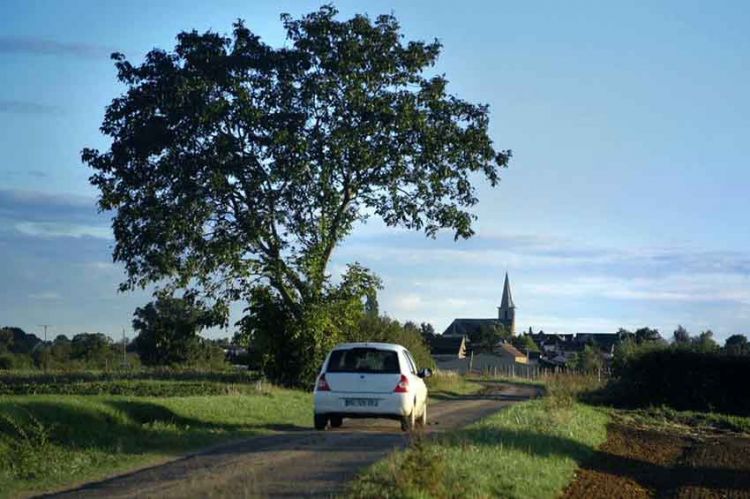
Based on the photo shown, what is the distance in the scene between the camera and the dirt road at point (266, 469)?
1105 cm

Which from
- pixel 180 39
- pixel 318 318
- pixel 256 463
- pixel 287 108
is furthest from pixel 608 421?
pixel 180 39

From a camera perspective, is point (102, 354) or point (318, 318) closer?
point (318, 318)

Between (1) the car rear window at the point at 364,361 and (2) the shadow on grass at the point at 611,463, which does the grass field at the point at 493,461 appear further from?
(1) the car rear window at the point at 364,361

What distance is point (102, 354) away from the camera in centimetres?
7412

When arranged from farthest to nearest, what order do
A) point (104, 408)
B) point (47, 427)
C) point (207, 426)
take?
1. point (207, 426)
2. point (104, 408)
3. point (47, 427)

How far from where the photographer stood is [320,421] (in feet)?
62.5

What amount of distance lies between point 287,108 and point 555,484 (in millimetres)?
23095

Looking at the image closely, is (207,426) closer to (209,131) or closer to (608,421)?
(608,421)

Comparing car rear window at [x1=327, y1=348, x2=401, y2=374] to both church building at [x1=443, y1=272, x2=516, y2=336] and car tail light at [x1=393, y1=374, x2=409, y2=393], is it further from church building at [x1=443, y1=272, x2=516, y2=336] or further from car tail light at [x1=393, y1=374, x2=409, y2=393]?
church building at [x1=443, y1=272, x2=516, y2=336]

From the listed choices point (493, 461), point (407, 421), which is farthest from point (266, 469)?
point (407, 421)

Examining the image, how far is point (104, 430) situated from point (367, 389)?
4.92 metres

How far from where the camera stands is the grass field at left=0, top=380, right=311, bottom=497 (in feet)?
44.2

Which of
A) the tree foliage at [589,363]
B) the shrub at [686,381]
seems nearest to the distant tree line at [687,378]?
the shrub at [686,381]

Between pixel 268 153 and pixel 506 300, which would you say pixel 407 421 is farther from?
pixel 506 300
